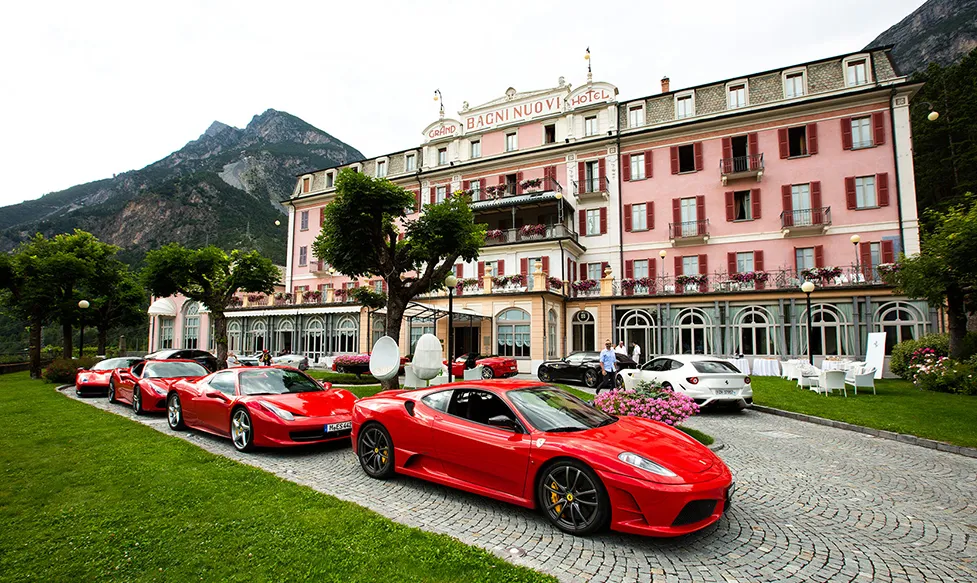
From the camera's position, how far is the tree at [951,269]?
36.6ft

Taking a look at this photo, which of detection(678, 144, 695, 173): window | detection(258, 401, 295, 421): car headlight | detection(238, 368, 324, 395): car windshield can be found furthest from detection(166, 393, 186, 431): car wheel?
detection(678, 144, 695, 173): window

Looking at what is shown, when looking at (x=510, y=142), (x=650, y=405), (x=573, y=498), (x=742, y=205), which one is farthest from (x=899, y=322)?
(x=573, y=498)

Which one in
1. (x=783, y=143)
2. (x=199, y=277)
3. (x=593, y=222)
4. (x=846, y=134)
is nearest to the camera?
(x=199, y=277)

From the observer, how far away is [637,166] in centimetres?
2827

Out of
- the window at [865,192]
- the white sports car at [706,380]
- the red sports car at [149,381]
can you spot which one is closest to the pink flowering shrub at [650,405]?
the white sports car at [706,380]

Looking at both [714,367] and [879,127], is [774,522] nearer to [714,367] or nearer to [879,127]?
[714,367]

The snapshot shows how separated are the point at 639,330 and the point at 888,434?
1690 centimetres

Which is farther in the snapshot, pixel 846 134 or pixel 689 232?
pixel 689 232

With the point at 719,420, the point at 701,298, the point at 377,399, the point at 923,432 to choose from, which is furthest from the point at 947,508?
the point at 701,298

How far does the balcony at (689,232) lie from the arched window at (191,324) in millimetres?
35598

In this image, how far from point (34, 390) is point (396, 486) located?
1734 cm

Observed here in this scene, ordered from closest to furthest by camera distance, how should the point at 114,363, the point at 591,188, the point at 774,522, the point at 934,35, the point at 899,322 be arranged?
1. the point at 774,522
2. the point at 114,363
3. the point at 899,322
4. the point at 591,188
5. the point at 934,35

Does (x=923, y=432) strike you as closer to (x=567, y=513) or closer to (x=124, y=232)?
(x=567, y=513)

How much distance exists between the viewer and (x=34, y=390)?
50.7ft
